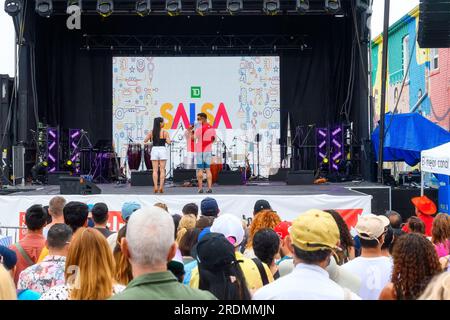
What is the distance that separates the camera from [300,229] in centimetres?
290

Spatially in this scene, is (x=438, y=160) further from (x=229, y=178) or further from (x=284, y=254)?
(x=229, y=178)

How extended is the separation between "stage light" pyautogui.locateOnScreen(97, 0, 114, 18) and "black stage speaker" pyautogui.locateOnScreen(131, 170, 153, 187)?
12.0ft

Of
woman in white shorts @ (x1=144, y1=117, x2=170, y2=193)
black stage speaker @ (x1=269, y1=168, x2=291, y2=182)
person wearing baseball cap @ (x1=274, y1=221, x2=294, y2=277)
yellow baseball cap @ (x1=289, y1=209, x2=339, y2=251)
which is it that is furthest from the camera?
black stage speaker @ (x1=269, y1=168, x2=291, y2=182)

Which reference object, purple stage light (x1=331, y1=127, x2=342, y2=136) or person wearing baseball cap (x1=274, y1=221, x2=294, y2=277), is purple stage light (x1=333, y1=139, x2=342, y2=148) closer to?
purple stage light (x1=331, y1=127, x2=342, y2=136)

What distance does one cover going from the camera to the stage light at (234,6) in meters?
14.5

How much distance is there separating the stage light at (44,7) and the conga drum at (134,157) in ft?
12.7

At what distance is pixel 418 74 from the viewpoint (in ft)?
75.5

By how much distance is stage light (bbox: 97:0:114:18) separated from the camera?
48.0 ft

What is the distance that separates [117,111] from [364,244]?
14076mm

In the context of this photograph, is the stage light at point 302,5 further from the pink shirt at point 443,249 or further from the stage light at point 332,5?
the pink shirt at point 443,249

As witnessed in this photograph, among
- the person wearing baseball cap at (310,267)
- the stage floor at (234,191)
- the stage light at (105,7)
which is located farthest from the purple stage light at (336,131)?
the person wearing baseball cap at (310,267)

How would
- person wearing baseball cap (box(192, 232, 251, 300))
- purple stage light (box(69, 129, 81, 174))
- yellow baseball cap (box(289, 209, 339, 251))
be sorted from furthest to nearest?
purple stage light (box(69, 129, 81, 174)) < person wearing baseball cap (box(192, 232, 251, 300)) < yellow baseball cap (box(289, 209, 339, 251))

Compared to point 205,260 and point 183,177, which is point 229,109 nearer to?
point 183,177

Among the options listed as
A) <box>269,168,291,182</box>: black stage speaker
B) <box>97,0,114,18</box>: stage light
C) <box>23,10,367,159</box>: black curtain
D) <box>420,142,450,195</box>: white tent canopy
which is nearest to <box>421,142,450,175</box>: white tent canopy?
<box>420,142,450,195</box>: white tent canopy
